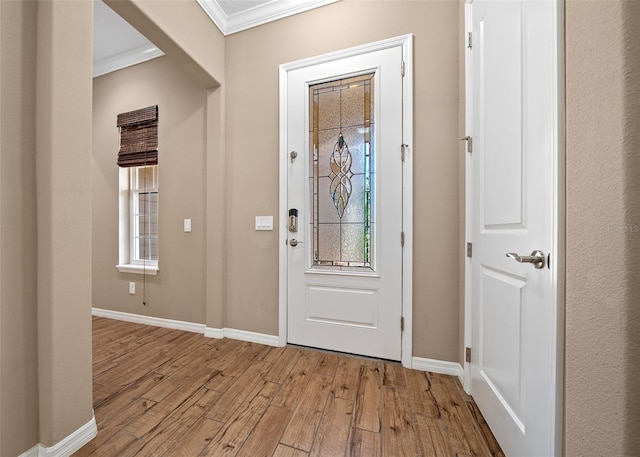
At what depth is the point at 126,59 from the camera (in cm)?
271

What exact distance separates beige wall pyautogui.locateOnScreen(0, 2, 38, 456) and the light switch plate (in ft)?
4.38

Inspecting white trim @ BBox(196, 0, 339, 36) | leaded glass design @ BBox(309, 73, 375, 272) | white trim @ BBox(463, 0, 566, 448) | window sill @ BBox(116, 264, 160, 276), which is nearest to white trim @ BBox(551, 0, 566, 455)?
white trim @ BBox(463, 0, 566, 448)

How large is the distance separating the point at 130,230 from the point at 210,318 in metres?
1.56

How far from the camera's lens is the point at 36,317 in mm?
1053

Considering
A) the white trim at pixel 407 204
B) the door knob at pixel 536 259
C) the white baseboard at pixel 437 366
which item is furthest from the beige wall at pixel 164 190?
the door knob at pixel 536 259

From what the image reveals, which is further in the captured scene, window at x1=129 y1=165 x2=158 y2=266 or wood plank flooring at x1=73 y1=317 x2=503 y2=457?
window at x1=129 y1=165 x2=158 y2=266

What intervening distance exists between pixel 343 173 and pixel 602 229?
4.98 feet

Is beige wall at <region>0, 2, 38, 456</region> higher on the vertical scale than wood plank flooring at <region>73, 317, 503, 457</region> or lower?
higher

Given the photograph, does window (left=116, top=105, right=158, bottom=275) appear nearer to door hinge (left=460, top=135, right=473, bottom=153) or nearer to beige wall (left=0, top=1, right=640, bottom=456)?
beige wall (left=0, top=1, right=640, bottom=456)

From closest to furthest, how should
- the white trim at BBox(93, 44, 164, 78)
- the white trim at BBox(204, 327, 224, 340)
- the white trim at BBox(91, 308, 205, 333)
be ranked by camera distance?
the white trim at BBox(204, 327, 224, 340) < the white trim at BBox(91, 308, 205, 333) < the white trim at BBox(93, 44, 164, 78)

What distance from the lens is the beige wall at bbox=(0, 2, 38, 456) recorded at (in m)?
0.96

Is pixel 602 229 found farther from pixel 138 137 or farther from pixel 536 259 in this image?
pixel 138 137

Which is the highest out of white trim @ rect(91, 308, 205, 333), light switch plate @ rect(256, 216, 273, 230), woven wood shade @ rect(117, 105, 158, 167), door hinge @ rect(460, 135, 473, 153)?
woven wood shade @ rect(117, 105, 158, 167)

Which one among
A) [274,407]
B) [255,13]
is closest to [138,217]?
[255,13]
